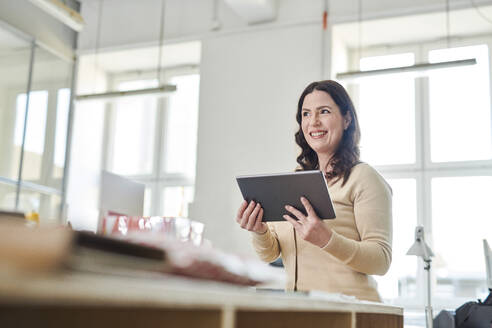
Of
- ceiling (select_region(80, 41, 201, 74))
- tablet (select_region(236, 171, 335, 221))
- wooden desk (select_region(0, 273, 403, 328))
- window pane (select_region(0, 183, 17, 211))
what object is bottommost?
wooden desk (select_region(0, 273, 403, 328))

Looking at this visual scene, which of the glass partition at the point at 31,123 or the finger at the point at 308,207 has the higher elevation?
the glass partition at the point at 31,123

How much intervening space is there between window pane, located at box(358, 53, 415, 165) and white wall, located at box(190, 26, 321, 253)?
2.78 feet

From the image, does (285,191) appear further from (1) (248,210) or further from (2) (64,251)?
(2) (64,251)

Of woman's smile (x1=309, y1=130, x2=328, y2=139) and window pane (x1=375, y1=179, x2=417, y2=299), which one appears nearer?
woman's smile (x1=309, y1=130, x2=328, y2=139)

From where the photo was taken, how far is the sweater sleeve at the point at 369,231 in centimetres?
150

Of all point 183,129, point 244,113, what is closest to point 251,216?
point 244,113

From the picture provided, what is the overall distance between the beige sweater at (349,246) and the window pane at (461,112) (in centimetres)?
522

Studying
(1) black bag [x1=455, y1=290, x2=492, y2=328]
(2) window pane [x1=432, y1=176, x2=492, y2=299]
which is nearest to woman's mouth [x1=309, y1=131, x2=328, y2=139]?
(1) black bag [x1=455, y1=290, x2=492, y2=328]

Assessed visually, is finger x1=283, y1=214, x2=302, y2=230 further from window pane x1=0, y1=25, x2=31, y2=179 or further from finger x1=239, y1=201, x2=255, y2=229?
window pane x1=0, y1=25, x2=31, y2=179

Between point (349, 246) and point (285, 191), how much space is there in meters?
0.22

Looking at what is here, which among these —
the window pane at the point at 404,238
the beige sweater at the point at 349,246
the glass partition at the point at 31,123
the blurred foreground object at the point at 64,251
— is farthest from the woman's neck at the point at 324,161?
the glass partition at the point at 31,123

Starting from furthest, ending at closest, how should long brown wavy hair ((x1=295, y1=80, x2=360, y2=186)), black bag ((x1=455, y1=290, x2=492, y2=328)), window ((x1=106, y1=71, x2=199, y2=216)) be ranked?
window ((x1=106, y1=71, x2=199, y2=216))
black bag ((x1=455, y1=290, x2=492, y2=328))
long brown wavy hair ((x1=295, y1=80, x2=360, y2=186))

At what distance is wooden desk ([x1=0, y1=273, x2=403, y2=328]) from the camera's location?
376 mm

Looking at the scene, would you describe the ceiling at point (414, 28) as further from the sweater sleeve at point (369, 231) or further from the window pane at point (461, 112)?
the sweater sleeve at point (369, 231)
